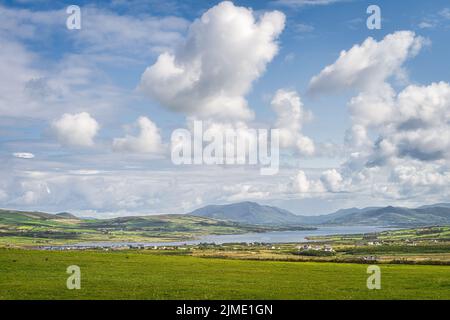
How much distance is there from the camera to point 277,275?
67250 millimetres

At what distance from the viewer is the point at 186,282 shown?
55875 mm

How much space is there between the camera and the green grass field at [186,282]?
45469 millimetres

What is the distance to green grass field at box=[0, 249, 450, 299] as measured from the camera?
45469mm

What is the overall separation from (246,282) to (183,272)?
1540cm

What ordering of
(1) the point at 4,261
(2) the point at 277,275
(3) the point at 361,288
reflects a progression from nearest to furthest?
(3) the point at 361,288
(2) the point at 277,275
(1) the point at 4,261
